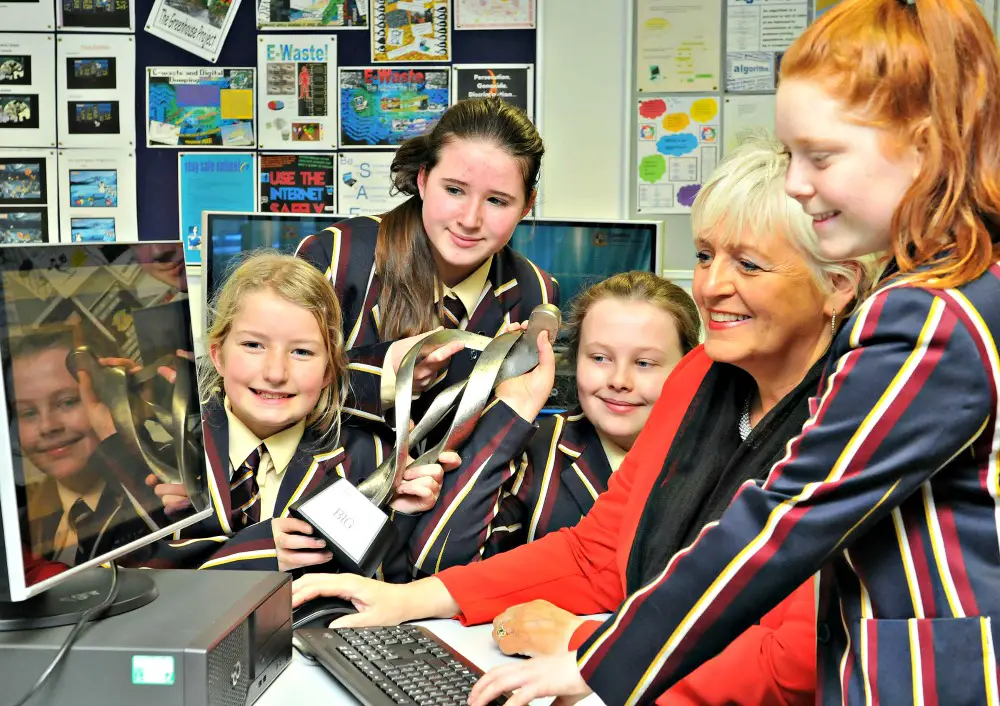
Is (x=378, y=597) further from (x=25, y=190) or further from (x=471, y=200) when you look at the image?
(x=25, y=190)

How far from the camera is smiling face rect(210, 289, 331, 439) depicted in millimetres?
1489

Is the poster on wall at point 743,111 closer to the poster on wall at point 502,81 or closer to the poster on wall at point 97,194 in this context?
the poster on wall at point 502,81

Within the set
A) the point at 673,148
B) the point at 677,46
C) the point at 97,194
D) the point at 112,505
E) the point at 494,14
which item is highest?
the point at 494,14

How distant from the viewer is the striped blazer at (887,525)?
693 mm

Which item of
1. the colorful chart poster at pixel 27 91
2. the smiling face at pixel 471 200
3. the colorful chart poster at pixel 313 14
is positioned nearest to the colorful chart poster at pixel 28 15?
the colorful chart poster at pixel 27 91

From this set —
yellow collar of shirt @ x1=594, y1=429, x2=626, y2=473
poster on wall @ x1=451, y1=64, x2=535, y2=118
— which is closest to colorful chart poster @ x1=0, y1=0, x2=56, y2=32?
poster on wall @ x1=451, y1=64, x2=535, y2=118

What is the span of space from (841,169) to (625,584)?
0.69 m

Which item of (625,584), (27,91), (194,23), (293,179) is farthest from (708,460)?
(27,91)

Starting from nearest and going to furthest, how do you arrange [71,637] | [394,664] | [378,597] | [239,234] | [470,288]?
[71,637], [394,664], [378,597], [470,288], [239,234]

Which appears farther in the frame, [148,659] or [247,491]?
[247,491]

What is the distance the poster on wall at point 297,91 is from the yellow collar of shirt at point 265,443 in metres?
2.04

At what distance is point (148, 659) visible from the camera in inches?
32.1

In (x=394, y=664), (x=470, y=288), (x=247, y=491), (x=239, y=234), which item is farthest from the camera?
(x=239, y=234)

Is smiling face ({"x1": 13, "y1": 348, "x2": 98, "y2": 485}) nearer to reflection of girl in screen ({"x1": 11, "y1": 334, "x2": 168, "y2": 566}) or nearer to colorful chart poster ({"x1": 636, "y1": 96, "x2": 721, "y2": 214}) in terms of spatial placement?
reflection of girl in screen ({"x1": 11, "y1": 334, "x2": 168, "y2": 566})
